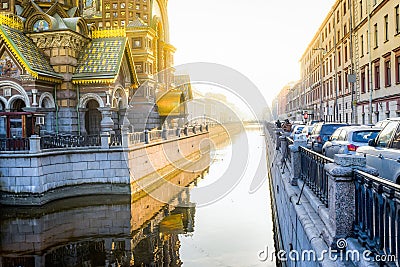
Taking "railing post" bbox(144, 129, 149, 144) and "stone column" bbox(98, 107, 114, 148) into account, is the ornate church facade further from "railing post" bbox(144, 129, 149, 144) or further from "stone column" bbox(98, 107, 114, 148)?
→ "railing post" bbox(144, 129, 149, 144)

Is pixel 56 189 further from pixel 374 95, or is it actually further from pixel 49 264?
pixel 374 95

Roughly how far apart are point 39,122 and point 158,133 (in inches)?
307

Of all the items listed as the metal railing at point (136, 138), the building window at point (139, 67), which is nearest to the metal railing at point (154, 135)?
the metal railing at point (136, 138)

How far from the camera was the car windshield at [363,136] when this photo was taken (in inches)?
496

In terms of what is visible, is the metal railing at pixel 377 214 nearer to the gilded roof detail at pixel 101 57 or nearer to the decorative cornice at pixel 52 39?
the gilded roof detail at pixel 101 57

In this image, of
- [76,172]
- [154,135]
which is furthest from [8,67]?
[154,135]

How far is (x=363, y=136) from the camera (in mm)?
12703

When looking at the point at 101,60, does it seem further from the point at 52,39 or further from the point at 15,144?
the point at 15,144

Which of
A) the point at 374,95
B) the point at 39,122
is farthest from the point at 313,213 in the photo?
the point at 374,95

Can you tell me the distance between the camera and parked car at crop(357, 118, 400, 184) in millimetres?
7702

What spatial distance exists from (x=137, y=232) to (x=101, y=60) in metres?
15.4

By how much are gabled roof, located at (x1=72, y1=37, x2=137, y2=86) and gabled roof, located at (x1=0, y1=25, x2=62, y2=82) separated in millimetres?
1755

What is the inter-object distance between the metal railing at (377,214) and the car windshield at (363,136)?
7.40m

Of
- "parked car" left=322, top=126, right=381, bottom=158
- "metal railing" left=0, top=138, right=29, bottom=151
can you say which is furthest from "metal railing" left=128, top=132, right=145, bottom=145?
"parked car" left=322, top=126, right=381, bottom=158
